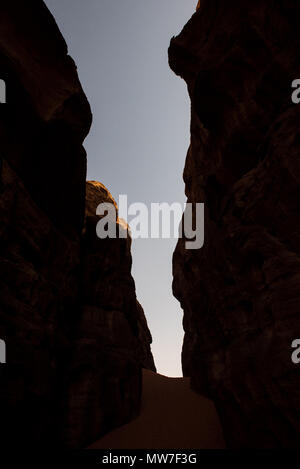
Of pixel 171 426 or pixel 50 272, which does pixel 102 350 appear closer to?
pixel 50 272

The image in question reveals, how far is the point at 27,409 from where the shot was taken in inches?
396

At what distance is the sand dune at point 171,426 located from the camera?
39.5 feet

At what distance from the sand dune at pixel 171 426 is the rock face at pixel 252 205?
7.01 ft

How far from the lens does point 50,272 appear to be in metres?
13.1

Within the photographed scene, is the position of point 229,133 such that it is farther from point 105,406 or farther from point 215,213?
point 105,406

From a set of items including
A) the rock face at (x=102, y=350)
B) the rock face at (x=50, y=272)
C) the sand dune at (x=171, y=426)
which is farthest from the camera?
the rock face at (x=102, y=350)

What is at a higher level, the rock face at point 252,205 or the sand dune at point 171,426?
the rock face at point 252,205

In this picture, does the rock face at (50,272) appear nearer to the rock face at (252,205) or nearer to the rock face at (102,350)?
the rock face at (102,350)

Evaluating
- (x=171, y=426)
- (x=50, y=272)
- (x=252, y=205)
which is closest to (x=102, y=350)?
(x=50, y=272)

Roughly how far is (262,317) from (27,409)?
9.20 metres

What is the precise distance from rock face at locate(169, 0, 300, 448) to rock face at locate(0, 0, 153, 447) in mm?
5944

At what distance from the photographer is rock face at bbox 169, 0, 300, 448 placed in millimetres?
7773

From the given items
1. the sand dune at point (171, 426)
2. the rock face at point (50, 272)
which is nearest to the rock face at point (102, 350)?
the rock face at point (50, 272)
